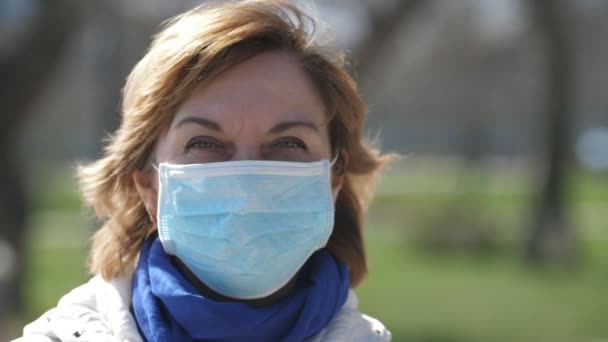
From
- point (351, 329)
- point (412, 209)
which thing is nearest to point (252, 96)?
point (351, 329)

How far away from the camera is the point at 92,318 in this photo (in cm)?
225

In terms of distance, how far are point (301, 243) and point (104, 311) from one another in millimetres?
521

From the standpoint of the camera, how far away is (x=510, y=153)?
55.0 m

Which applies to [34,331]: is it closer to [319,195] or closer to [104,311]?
[104,311]

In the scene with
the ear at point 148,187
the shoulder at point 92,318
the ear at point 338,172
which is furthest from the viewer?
the ear at point 338,172

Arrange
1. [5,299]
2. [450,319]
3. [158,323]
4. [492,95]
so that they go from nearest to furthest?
[158,323]
[5,299]
[450,319]
[492,95]

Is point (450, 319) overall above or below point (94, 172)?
below

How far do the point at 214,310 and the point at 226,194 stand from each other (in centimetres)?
29

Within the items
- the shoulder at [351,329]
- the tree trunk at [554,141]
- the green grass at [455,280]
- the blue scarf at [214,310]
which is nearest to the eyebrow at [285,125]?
the blue scarf at [214,310]

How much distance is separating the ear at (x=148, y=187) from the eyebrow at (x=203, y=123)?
0.65ft

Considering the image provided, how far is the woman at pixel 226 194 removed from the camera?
2.26m

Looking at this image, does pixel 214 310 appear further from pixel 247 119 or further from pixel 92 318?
pixel 247 119

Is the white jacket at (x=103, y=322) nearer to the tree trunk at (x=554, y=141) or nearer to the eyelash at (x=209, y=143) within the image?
the eyelash at (x=209, y=143)

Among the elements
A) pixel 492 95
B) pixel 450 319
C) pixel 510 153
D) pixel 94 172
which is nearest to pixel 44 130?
pixel 492 95
